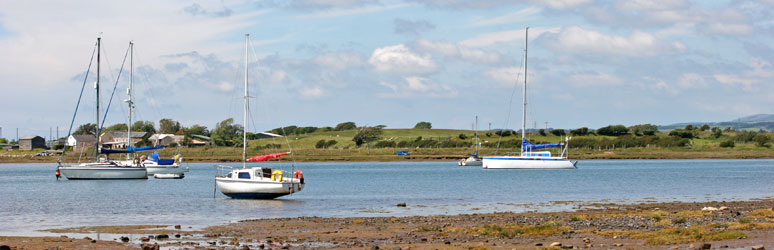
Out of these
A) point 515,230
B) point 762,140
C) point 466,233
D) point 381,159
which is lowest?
point 466,233

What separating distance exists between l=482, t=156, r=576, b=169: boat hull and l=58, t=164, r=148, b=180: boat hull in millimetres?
42612

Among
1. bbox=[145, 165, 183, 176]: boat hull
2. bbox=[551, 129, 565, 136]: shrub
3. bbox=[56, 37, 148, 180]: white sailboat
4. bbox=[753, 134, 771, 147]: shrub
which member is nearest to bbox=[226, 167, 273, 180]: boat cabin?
bbox=[56, 37, 148, 180]: white sailboat

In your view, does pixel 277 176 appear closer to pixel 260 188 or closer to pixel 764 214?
pixel 260 188

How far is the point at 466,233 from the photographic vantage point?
2864 centimetres

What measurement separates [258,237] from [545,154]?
3037 inches

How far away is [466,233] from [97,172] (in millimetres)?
55404

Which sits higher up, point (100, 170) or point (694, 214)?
point (100, 170)

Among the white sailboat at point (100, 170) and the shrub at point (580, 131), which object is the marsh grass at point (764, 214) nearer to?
the white sailboat at point (100, 170)

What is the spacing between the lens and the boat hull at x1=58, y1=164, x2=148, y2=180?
7612 centimetres

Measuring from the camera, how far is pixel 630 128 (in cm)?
19325

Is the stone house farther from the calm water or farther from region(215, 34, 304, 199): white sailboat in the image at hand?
region(215, 34, 304, 199): white sailboat

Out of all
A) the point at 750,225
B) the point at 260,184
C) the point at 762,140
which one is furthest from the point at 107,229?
the point at 762,140

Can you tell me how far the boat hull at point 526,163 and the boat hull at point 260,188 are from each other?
54.3 meters

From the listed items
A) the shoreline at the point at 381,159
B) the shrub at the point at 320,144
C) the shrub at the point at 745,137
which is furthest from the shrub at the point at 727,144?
the shrub at the point at 320,144
